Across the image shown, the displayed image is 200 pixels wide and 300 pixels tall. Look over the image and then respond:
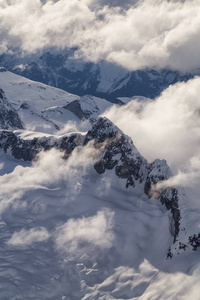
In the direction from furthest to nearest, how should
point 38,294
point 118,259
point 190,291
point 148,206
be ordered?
point 148,206, point 118,259, point 38,294, point 190,291

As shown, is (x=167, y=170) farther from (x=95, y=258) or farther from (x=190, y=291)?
(x=190, y=291)

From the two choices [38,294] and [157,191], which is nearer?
[38,294]

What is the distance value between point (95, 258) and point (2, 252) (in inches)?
1457

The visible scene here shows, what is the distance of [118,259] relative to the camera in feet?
542

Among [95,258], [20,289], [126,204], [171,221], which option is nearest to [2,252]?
[20,289]

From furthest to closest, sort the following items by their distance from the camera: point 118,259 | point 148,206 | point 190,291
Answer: point 148,206 → point 118,259 → point 190,291

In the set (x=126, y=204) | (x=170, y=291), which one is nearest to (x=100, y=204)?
(x=126, y=204)

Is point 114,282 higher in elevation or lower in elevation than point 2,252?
lower

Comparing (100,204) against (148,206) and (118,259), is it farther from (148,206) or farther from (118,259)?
(118,259)

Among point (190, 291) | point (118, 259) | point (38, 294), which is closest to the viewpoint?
point (190, 291)

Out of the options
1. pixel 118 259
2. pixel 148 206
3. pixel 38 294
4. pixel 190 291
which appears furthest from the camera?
pixel 148 206

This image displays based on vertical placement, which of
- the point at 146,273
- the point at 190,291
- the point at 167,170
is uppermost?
the point at 167,170

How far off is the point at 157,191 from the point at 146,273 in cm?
4395

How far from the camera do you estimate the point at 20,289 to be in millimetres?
155625
